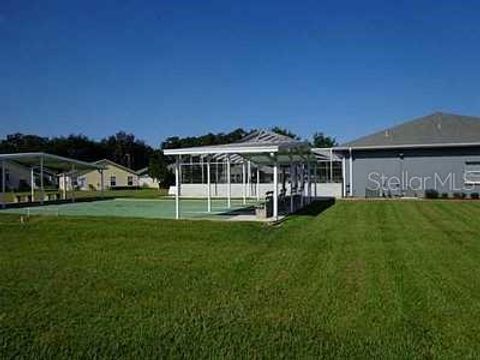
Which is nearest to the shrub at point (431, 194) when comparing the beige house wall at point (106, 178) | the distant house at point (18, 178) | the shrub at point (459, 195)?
the shrub at point (459, 195)

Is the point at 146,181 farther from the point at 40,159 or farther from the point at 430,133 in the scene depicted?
the point at 430,133

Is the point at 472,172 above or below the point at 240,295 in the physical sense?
above

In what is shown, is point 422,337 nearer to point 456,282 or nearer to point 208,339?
point 208,339

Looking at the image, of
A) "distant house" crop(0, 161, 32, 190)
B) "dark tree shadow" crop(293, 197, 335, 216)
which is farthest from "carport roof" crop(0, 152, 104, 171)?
"distant house" crop(0, 161, 32, 190)

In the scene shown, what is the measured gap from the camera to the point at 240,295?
7.59 meters

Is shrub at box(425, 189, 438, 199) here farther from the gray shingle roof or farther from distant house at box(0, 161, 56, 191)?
distant house at box(0, 161, 56, 191)

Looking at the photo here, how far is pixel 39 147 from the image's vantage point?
10431cm

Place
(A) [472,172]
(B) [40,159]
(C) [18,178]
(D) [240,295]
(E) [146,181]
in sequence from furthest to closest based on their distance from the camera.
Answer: (E) [146,181] < (C) [18,178] < (B) [40,159] < (A) [472,172] < (D) [240,295]

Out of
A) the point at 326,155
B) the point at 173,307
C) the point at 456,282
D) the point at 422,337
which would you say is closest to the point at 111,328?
the point at 173,307

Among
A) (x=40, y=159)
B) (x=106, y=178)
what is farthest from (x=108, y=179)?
(x=40, y=159)

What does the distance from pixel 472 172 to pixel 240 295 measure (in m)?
28.7

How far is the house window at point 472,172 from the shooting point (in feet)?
107

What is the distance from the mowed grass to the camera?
549cm

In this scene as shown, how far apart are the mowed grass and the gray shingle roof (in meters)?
20.4
